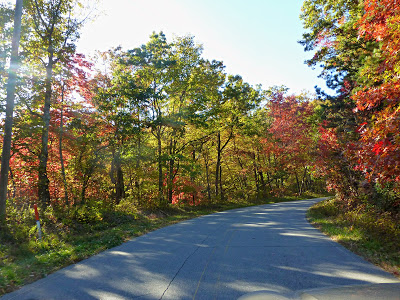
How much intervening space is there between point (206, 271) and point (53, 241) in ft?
17.0

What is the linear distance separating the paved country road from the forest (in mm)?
2112

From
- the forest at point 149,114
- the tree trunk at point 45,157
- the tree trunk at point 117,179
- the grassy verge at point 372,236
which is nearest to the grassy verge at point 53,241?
the forest at point 149,114

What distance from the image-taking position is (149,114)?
724 inches

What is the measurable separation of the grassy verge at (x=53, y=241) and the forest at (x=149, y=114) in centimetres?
14

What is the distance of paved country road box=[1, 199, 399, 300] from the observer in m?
4.36

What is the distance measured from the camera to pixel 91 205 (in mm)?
12242

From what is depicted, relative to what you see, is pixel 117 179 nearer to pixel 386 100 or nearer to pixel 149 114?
pixel 149 114

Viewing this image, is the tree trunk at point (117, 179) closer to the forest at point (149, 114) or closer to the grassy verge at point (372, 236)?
the forest at point (149, 114)

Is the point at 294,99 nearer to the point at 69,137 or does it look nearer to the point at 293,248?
the point at 69,137

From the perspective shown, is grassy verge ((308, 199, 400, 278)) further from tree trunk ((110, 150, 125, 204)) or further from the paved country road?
tree trunk ((110, 150, 125, 204))

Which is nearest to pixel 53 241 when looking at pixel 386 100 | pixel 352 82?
pixel 386 100

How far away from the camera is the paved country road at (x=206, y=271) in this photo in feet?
14.3

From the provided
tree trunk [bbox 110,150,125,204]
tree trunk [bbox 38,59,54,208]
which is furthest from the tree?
tree trunk [bbox 110,150,125,204]

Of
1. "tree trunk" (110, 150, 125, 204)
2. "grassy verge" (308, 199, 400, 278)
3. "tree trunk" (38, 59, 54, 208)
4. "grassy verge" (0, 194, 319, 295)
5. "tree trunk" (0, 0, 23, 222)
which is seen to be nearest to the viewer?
"grassy verge" (0, 194, 319, 295)
